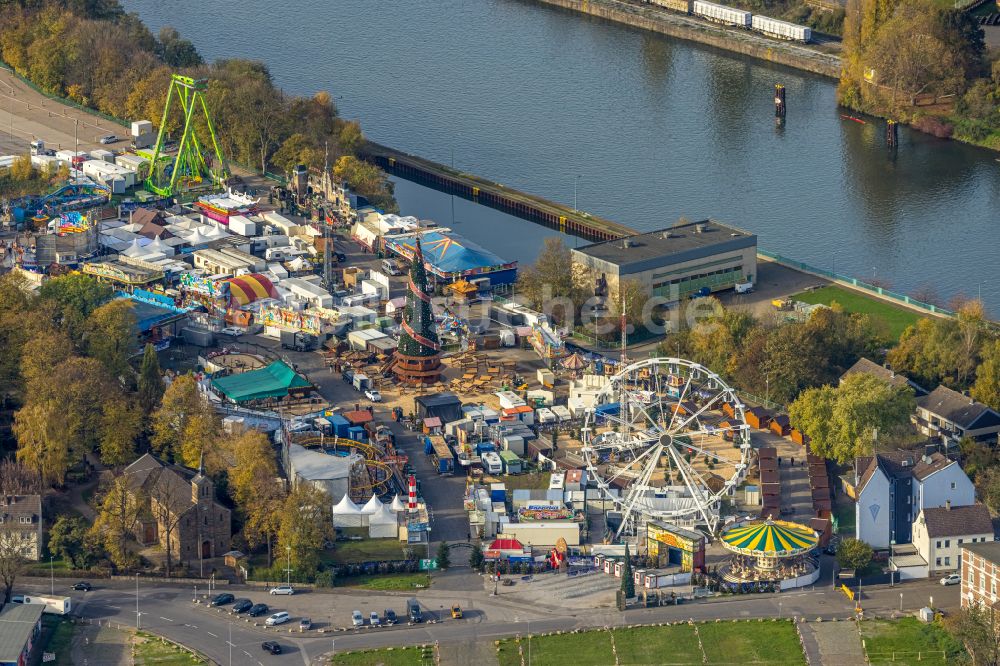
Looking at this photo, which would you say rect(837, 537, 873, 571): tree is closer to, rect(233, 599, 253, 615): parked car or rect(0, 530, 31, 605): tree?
rect(233, 599, 253, 615): parked car

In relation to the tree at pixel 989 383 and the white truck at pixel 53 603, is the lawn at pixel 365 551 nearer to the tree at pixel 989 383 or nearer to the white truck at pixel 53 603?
the white truck at pixel 53 603

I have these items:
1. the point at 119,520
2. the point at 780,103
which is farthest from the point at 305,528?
the point at 780,103

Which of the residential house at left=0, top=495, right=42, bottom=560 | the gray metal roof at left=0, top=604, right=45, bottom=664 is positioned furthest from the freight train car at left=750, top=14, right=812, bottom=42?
the gray metal roof at left=0, top=604, right=45, bottom=664

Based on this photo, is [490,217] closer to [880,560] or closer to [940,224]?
[940,224]

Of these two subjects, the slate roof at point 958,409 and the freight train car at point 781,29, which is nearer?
the slate roof at point 958,409

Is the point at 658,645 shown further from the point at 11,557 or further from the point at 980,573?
the point at 11,557

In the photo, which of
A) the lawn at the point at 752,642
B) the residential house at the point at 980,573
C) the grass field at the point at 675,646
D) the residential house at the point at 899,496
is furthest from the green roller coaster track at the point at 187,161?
the residential house at the point at 980,573

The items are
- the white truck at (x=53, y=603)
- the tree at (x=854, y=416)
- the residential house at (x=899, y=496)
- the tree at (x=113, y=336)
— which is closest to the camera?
the white truck at (x=53, y=603)
